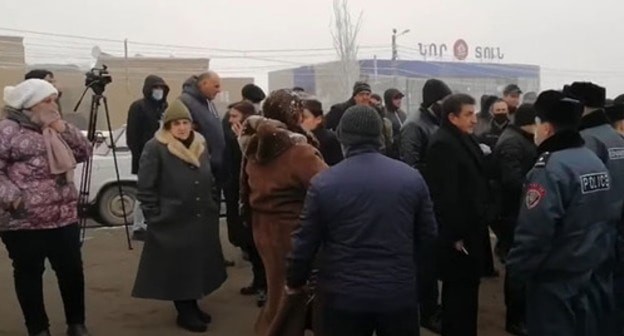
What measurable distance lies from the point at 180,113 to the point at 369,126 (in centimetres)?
219

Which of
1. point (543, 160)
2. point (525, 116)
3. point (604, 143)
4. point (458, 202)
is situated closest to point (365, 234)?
point (543, 160)

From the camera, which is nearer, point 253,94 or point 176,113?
point 176,113

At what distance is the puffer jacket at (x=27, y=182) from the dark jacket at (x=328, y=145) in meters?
1.90

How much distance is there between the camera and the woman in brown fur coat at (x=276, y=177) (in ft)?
13.1

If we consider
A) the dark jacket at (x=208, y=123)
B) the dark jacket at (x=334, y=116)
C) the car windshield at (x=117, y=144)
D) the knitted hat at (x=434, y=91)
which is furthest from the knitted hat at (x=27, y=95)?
the car windshield at (x=117, y=144)

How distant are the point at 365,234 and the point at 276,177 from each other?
90 centimetres

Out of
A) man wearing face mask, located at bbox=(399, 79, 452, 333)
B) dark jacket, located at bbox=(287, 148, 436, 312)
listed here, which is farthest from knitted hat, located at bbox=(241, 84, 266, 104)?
dark jacket, located at bbox=(287, 148, 436, 312)

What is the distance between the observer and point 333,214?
10.9 feet

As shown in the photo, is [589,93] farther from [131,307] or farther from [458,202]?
[131,307]

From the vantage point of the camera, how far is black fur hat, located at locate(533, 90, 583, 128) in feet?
12.1

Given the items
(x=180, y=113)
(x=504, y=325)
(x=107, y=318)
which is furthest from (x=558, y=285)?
(x=107, y=318)

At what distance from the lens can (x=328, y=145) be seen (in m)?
5.63

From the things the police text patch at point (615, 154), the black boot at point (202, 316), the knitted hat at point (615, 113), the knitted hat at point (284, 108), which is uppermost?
the knitted hat at point (284, 108)

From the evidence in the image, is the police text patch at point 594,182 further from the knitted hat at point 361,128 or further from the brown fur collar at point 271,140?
the brown fur collar at point 271,140
